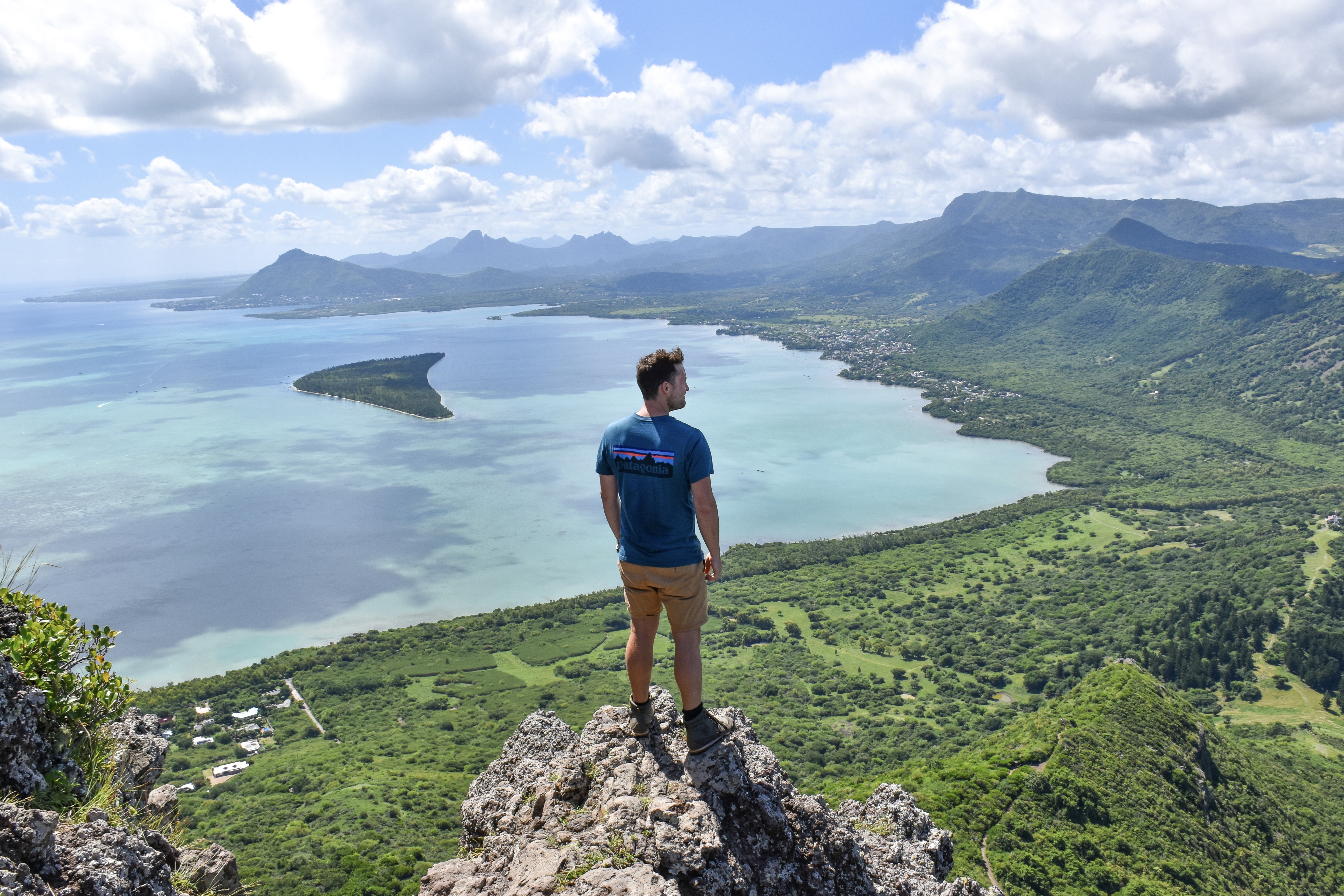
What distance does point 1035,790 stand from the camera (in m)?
19.6

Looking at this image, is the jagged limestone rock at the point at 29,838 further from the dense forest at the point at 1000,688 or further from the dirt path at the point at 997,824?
the dirt path at the point at 997,824

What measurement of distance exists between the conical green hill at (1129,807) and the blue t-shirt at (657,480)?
1487cm

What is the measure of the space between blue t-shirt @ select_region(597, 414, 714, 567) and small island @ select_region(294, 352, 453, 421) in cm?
9041

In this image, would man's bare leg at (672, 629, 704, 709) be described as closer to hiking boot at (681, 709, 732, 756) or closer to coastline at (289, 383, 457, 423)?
hiking boot at (681, 709, 732, 756)

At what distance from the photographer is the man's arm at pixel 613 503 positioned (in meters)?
Answer: 4.62

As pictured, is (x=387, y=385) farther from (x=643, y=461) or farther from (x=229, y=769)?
(x=643, y=461)

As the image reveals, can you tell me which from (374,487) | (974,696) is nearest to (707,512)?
(974,696)

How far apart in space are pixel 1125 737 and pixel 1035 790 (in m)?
4.64

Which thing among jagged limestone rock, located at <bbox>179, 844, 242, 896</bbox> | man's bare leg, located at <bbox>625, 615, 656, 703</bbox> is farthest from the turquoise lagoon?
man's bare leg, located at <bbox>625, 615, 656, 703</bbox>

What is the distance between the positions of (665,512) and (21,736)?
3.19 meters

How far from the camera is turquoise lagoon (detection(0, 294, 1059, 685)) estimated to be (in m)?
44.5

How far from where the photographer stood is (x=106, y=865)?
3.20 metres

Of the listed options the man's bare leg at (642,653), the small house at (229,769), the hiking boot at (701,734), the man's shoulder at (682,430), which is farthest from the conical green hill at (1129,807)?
the small house at (229,769)

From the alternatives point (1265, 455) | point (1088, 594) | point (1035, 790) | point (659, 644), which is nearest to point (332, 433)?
point (659, 644)
